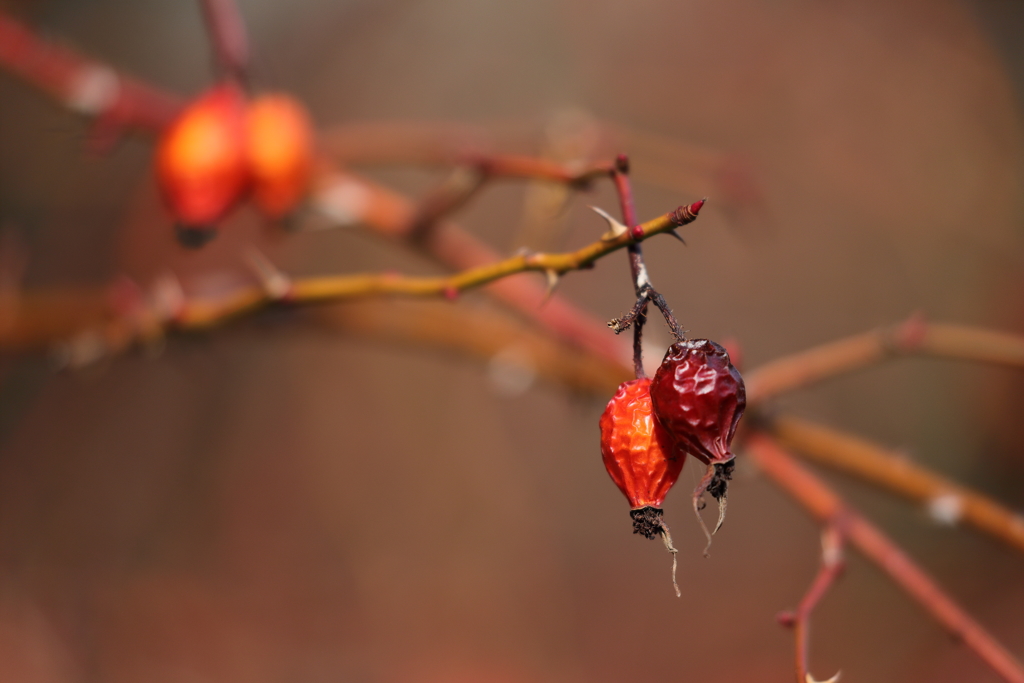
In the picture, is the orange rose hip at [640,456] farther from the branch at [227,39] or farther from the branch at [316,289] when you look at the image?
the branch at [227,39]

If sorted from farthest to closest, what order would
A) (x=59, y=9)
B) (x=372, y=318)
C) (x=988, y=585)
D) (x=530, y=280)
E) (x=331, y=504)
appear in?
1. (x=331, y=504)
2. (x=59, y=9)
3. (x=988, y=585)
4. (x=372, y=318)
5. (x=530, y=280)

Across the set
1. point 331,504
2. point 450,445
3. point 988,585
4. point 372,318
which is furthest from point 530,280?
point 988,585

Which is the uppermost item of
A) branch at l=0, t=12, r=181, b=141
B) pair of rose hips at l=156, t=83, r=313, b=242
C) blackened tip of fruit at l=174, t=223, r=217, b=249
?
branch at l=0, t=12, r=181, b=141

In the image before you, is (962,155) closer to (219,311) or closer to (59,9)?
(219,311)

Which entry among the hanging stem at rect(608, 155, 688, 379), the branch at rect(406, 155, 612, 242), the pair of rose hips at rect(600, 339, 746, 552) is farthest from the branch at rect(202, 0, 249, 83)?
the pair of rose hips at rect(600, 339, 746, 552)

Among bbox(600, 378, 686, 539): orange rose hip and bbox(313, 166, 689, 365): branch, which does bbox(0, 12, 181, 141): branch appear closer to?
bbox(313, 166, 689, 365): branch

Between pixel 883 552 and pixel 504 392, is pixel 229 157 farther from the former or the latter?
pixel 504 392

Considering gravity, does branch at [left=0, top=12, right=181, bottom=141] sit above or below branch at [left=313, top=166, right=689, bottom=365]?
above
